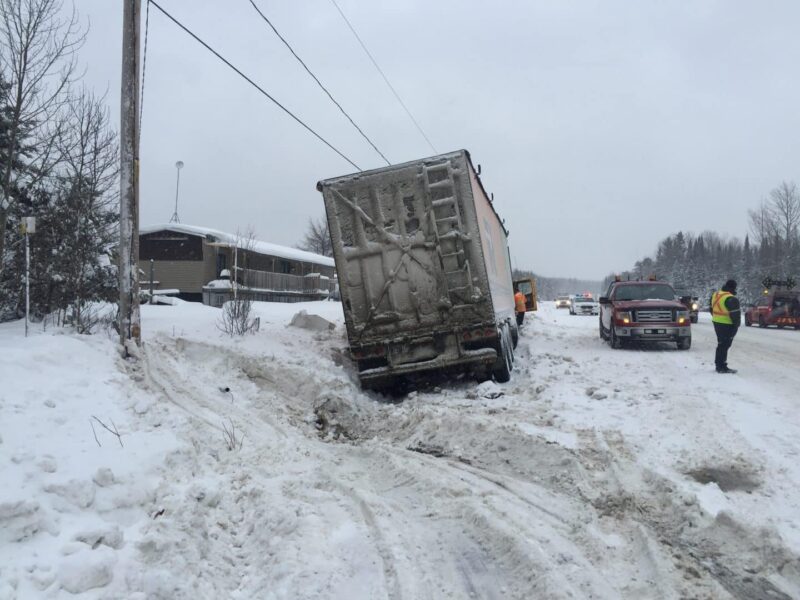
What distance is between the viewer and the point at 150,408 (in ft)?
19.5

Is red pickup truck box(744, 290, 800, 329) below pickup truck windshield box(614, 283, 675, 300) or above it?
below

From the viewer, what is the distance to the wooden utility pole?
8.02 meters

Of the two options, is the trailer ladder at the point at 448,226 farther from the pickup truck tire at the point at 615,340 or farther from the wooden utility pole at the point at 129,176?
the pickup truck tire at the point at 615,340

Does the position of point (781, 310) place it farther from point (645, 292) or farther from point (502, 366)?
point (502, 366)

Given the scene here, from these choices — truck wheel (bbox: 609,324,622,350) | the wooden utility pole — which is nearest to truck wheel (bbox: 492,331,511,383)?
truck wheel (bbox: 609,324,622,350)

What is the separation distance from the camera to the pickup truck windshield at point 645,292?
15.4 meters

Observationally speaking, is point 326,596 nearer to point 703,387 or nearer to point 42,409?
point 42,409

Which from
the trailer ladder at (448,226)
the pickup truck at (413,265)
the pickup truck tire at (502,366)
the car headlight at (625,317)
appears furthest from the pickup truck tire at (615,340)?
the trailer ladder at (448,226)

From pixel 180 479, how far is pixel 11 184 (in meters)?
A: 10.0

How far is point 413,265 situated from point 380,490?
4.73m

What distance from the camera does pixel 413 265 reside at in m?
9.32

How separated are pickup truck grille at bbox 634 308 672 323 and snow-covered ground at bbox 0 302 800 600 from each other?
5.71m

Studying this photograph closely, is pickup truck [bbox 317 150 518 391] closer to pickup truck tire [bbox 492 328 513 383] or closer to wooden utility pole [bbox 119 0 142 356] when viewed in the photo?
pickup truck tire [bbox 492 328 513 383]

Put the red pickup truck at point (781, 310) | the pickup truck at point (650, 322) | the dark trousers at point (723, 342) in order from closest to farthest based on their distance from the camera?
1. the dark trousers at point (723, 342)
2. the pickup truck at point (650, 322)
3. the red pickup truck at point (781, 310)
